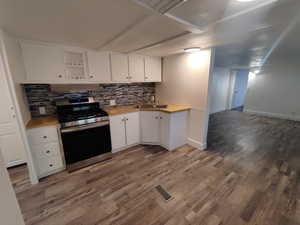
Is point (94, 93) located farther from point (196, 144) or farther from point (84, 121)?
point (196, 144)

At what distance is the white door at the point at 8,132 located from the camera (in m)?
2.12

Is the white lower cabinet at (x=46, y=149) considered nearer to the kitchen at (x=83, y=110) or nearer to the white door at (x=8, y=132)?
the kitchen at (x=83, y=110)

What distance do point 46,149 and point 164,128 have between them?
221cm

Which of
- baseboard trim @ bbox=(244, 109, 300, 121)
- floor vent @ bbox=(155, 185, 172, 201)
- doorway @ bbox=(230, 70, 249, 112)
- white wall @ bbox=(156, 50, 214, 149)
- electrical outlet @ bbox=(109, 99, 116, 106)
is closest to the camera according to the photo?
floor vent @ bbox=(155, 185, 172, 201)

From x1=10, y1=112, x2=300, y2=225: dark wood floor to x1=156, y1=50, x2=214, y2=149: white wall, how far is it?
0.52 m

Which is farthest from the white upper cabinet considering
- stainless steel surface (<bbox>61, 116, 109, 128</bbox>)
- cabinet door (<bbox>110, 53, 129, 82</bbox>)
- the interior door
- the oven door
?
the interior door

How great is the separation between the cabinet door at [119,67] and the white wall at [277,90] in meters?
5.50

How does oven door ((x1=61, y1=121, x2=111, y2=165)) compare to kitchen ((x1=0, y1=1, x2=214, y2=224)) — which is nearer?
Answer: kitchen ((x1=0, y1=1, x2=214, y2=224))

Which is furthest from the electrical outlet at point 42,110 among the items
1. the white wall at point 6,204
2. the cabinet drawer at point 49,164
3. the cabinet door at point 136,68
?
the white wall at point 6,204

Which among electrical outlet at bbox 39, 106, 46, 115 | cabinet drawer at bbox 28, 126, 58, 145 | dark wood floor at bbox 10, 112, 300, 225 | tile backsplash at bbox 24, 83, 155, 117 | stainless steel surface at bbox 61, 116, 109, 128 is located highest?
tile backsplash at bbox 24, 83, 155, 117

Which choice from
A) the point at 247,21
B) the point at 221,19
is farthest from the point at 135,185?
the point at 247,21

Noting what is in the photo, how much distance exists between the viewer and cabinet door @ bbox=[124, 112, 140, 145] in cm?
290

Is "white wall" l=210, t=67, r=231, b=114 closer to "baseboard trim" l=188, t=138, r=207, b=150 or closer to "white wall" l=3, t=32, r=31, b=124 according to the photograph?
"baseboard trim" l=188, t=138, r=207, b=150

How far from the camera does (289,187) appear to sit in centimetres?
193
